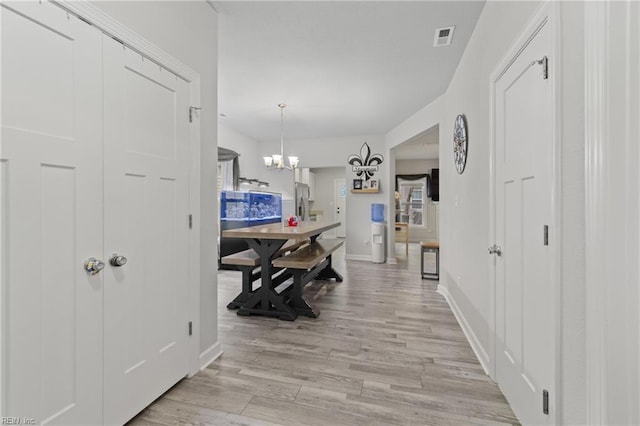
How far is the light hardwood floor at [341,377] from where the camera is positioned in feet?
5.03

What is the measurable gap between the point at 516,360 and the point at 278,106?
159 inches

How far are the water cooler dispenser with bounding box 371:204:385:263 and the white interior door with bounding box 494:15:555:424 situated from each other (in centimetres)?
392

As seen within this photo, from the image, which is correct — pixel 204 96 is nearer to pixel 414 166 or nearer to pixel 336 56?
pixel 336 56

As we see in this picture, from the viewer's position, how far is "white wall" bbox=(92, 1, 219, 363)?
176 centimetres

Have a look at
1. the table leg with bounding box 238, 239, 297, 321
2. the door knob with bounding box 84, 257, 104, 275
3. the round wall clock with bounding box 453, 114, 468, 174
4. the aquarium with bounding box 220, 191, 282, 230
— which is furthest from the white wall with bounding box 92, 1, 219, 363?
the aquarium with bounding box 220, 191, 282, 230

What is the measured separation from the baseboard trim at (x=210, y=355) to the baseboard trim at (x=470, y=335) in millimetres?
1937

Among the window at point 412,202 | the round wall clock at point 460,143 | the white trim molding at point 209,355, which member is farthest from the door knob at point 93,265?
the window at point 412,202

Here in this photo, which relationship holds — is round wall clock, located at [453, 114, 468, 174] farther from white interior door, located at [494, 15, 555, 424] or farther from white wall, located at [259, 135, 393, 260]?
white wall, located at [259, 135, 393, 260]

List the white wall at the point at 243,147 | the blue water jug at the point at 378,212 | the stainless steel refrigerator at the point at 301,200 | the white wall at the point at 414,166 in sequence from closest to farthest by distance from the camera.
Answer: the white wall at the point at 243,147 < the blue water jug at the point at 378,212 < the stainless steel refrigerator at the point at 301,200 < the white wall at the point at 414,166

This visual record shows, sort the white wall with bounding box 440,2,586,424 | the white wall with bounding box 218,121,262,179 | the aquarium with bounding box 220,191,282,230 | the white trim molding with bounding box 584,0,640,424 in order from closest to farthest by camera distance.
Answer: the white trim molding with bounding box 584,0,640,424 → the white wall with bounding box 440,2,586,424 → the aquarium with bounding box 220,191,282,230 → the white wall with bounding box 218,121,262,179

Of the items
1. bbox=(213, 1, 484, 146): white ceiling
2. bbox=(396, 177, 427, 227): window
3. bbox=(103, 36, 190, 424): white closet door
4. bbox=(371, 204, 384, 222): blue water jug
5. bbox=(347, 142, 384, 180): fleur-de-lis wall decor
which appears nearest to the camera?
bbox=(103, 36, 190, 424): white closet door

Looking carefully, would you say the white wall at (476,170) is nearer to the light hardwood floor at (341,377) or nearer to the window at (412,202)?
the light hardwood floor at (341,377)

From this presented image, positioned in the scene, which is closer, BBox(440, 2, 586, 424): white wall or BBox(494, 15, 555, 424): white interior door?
BBox(440, 2, 586, 424): white wall

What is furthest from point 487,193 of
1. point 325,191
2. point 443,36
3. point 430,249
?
point 325,191
